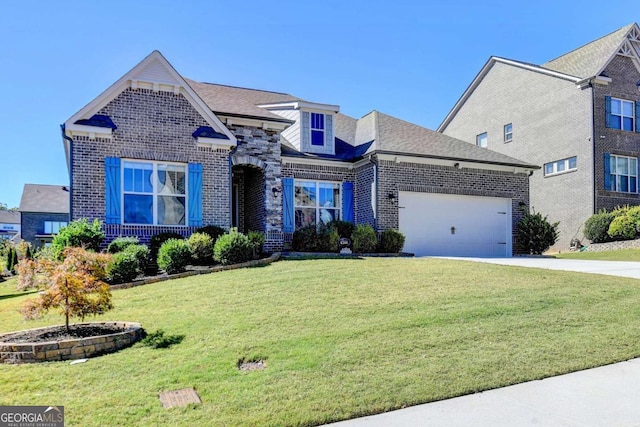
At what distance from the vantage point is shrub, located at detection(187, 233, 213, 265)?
1266 cm

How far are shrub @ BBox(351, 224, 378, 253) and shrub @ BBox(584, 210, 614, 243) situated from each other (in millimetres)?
12665

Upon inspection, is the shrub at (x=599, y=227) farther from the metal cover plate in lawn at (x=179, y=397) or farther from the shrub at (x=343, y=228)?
the metal cover plate in lawn at (x=179, y=397)

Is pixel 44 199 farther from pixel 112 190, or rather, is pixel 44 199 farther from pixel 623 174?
pixel 623 174

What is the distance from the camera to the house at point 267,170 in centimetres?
1370

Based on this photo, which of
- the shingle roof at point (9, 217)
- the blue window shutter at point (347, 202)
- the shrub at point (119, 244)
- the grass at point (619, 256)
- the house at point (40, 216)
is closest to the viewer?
the shrub at point (119, 244)

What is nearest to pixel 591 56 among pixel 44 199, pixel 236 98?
pixel 236 98

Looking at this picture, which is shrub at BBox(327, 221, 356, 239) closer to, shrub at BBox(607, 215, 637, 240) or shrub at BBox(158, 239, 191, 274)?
shrub at BBox(158, 239, 191, 274)

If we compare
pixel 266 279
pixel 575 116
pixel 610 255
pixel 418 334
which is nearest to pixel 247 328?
pixel 418 334

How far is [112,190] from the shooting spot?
13523 mm

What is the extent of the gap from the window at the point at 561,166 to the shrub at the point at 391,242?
536 inches

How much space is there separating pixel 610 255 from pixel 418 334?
1632 centimetres

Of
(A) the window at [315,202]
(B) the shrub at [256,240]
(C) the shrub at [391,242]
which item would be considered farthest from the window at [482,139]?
(B) the shrub at [256,240]

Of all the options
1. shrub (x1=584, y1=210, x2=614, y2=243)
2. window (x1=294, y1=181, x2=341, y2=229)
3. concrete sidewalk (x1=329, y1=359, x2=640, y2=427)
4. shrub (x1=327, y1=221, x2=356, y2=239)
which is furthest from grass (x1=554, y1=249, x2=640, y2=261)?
concrete sidewalk (x1=329, y1=359, x2=640, y2=427)

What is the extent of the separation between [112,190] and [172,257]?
10.8 feet
